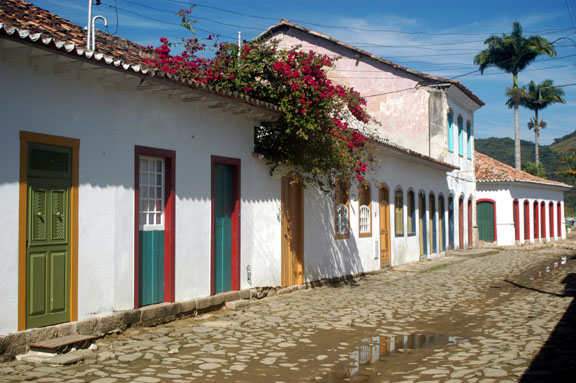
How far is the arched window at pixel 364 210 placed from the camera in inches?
620

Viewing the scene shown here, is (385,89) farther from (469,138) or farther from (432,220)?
(469,138)

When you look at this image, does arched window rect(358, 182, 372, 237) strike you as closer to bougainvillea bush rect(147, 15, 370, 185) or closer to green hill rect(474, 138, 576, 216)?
bougainvillea bush rect(147, 15, 370, 185)

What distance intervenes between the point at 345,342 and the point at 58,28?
280 inches

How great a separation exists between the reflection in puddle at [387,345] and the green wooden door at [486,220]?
985 inches

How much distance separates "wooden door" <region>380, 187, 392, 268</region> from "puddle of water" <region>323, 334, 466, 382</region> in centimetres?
948

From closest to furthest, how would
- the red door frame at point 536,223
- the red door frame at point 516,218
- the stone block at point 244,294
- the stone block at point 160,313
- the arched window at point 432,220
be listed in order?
the stone block at point 160,313 → the stone block at point 244,294 → the arched window at point 432,220 → the red door frame at point 516,218 → the red door frame at point 536,223

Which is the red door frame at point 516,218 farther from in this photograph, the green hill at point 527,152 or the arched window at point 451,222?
the green hill at point 527,152

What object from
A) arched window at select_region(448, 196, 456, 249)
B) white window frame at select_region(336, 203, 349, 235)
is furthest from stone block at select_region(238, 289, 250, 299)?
arched window at select_region(448, 196, 456, 249)

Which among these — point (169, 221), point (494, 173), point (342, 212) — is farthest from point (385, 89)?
point (169, 221)

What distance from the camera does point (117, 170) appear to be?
7.97 meters

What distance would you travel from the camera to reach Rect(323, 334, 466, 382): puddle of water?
6191 mm

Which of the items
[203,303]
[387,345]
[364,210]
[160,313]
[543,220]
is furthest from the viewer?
[543,220]

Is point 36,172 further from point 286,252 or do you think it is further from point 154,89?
A: point 286,252

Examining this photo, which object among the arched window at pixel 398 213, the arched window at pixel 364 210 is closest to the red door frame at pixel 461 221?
the arched window at pixel 398 213
